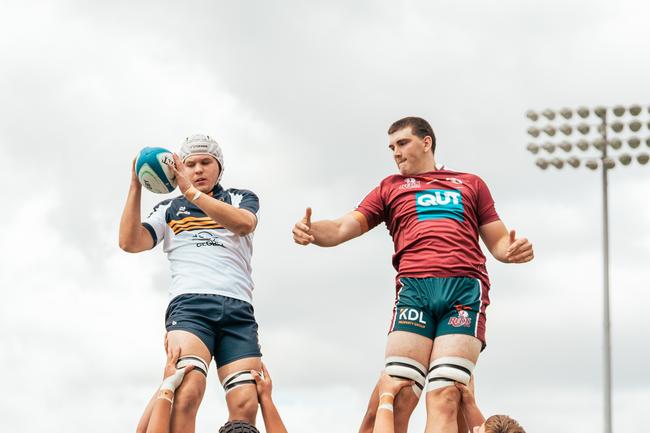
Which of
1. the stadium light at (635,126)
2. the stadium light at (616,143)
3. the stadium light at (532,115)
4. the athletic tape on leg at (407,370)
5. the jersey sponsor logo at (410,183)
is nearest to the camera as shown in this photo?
the athletic tape on leg at (407,370)

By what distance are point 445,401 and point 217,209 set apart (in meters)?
2.49

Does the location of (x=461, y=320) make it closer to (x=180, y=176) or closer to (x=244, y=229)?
(x=244, y=229)

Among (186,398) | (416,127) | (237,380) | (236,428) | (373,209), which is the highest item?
(416,127)

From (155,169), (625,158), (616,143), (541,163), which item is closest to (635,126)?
(616,143)

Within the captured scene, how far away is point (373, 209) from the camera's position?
10.0 meters

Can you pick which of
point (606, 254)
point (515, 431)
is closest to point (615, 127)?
point (606, 254)

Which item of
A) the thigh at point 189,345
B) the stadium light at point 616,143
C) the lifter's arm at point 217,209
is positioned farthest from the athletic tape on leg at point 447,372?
the stadium light at point 616,143

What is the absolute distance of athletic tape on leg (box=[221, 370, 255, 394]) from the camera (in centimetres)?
934

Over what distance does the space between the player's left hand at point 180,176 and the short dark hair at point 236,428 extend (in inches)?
88.7

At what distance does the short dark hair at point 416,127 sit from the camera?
1002 centimetres

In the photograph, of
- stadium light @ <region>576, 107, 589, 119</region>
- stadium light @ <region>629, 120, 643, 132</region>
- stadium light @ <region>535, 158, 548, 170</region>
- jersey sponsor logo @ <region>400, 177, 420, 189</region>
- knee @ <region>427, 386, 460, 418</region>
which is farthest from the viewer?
stadium light @ <region>535, 158, 548, 170</region>

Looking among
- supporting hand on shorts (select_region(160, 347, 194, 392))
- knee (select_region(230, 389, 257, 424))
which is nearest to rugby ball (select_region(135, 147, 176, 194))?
supporting hand on shorts (select_region(160, 347, 194, 392))

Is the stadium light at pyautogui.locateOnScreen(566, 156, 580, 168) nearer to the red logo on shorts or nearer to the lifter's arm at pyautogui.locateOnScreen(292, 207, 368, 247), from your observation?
the lifter's arm at pyautogui.locateOnScreen(292, 207, 368, 247)

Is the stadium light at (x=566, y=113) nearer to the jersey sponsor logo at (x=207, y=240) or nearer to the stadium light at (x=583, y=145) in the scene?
the stadium light at (x=583, y=145)
